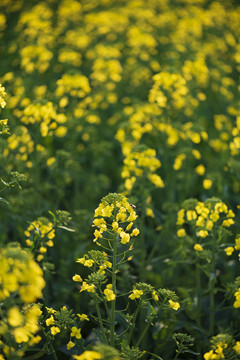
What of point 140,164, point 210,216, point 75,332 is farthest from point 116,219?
point 140,164

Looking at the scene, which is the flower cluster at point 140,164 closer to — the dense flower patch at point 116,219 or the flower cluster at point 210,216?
the dense flower patch at point 116,219

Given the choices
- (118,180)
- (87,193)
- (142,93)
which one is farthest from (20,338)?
(142,93)

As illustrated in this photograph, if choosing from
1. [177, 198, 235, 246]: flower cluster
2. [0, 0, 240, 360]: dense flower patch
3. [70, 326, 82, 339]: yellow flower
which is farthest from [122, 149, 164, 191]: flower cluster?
[70, 326, 82, 339]: yellow flower

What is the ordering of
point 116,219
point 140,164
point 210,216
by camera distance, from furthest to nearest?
point 140,164 < point 210,216 < point 116,219

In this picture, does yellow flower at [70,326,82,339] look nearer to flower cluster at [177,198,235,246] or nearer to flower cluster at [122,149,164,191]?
flower cluster at [177,198,235,246]

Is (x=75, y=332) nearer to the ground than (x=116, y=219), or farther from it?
nearer to the ground

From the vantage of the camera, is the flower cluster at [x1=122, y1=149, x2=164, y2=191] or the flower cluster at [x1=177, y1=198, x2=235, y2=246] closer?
the flower cluster at [x1=177, y1=198, x2=235, y2=246]

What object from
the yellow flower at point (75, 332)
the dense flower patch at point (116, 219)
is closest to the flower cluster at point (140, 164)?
the dense flower patch at point (116, 219)

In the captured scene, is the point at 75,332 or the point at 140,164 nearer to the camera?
the point at 75,332

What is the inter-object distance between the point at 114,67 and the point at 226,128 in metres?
2.17

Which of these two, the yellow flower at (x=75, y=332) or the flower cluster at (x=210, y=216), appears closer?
the yellow flower at (x=75, y=332)

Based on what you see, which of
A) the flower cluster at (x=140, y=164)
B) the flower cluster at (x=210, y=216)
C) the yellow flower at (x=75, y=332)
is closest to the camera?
the yellow flower at (x=75, y=332)

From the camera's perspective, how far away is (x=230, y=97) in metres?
7.50

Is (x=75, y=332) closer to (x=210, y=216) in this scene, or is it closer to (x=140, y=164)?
(x=210, y=216)
